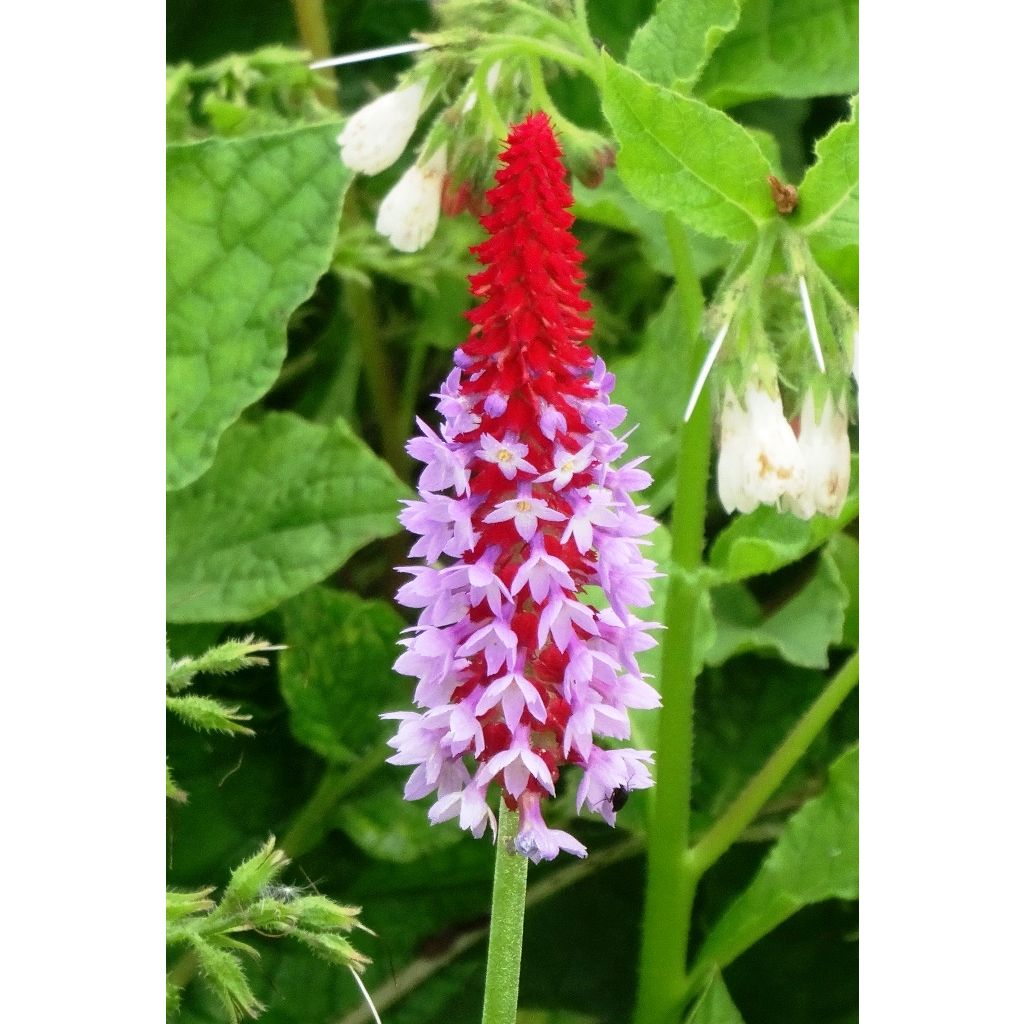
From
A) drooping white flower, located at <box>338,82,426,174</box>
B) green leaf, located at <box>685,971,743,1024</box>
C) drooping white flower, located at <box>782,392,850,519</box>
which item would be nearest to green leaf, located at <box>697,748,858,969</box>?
green leaf, located at <box>685,971,743,1024</box>

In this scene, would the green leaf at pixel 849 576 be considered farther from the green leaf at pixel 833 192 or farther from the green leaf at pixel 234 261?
the green leaf at pixel 234 261

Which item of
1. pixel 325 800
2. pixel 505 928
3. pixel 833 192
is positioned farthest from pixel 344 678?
pixel 833 192

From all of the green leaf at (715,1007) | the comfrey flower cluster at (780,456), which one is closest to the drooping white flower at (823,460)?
the comfrey flower cluster at (780,456)

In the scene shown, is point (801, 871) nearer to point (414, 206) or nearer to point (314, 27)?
point (414, 206)

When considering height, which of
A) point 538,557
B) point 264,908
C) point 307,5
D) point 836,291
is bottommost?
point 264,908

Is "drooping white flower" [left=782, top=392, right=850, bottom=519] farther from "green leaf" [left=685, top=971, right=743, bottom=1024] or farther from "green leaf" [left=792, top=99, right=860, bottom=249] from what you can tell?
"green leaf" [left=685, top=971, right=743, bottom=1024]
